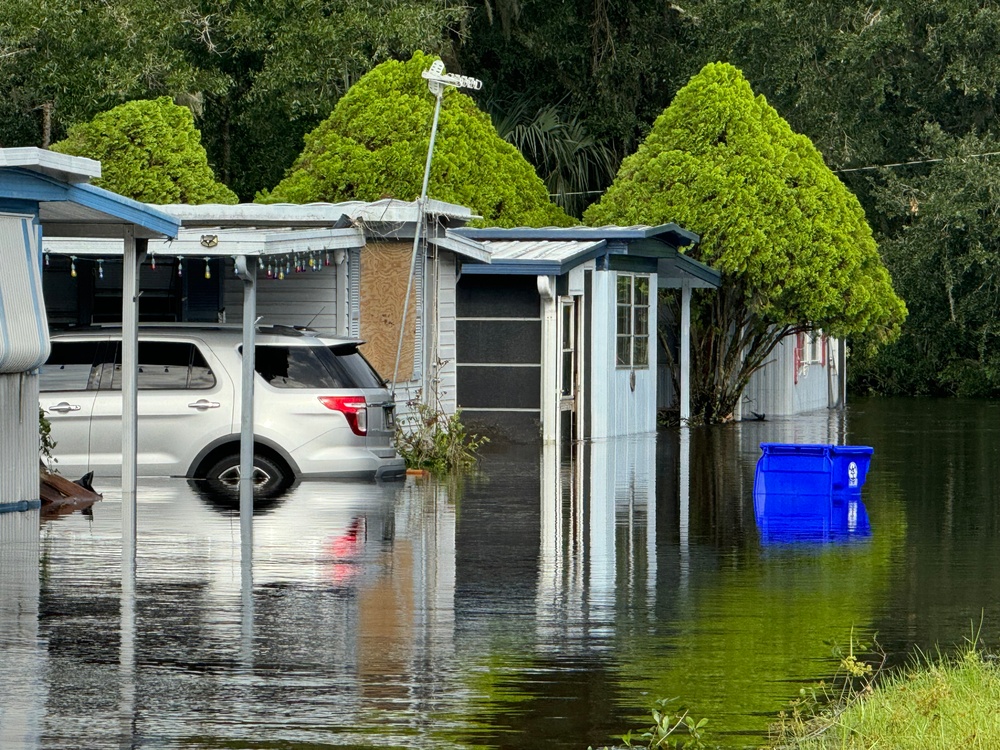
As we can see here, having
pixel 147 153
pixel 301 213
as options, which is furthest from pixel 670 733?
pixel 147 153

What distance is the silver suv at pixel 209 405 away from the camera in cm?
1717

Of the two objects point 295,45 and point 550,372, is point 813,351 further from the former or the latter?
point 550,372

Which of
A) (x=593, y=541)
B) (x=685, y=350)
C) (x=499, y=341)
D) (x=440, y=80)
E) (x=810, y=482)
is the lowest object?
(x=593, y=541)

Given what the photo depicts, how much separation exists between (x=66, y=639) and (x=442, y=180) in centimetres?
2201

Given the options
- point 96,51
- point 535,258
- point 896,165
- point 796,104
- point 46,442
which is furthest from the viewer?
point 896,165

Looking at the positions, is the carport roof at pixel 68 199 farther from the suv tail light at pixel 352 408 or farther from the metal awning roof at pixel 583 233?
the metal awning roof at pixel 583 233

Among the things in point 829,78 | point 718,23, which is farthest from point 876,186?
point 718,23

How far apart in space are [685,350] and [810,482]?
13.7m

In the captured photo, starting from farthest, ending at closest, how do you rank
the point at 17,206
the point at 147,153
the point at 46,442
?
the point at 147,153, the point at 46,442, the point at 17,206

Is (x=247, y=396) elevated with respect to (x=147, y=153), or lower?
lower

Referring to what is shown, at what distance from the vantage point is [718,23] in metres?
44.8

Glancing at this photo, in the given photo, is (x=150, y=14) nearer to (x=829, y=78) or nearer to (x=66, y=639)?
(x=829, y=78)

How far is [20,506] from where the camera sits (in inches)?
560

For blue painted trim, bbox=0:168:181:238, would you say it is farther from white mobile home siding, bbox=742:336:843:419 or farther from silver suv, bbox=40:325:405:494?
white mobile home siding, bbox=742:336:843:419
